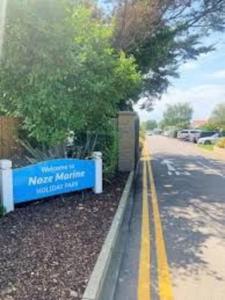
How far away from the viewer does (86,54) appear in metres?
9.52

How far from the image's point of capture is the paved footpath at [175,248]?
5.23m

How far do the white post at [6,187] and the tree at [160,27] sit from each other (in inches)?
374

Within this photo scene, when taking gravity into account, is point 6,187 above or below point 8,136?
below

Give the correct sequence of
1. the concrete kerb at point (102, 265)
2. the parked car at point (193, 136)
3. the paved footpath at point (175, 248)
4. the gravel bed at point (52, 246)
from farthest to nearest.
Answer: the parked car at point (193, 136), the paved footpath at point (175, 248), the gravel bed at point (52, 246), the concrete kerb at point (102, 265)

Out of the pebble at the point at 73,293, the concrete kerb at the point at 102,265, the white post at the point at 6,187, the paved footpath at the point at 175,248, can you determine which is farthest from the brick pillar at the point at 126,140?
the pebble at the point at 73,293

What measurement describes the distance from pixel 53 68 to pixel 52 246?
157 inches

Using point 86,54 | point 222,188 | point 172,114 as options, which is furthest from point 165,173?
point 172,114

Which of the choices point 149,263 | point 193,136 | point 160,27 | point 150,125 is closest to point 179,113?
point 150,125

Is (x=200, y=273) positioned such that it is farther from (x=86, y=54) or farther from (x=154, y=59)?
(x=154, y=59)

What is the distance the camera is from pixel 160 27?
18.0 metres

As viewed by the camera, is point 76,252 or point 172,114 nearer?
point 76,252

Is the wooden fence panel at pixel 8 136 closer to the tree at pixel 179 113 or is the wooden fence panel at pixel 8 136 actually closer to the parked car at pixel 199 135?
the parked car at pixel 199 135

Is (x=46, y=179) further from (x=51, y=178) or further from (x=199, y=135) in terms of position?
(x=199, y=135)

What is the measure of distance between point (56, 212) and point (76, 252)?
7.23 ft
